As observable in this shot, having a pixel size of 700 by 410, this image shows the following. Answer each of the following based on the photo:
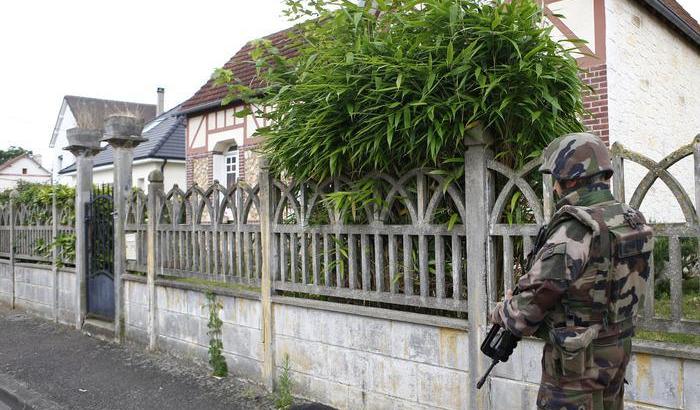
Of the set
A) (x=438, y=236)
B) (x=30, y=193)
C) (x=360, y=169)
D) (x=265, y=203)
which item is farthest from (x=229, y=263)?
(x=30, y=193)

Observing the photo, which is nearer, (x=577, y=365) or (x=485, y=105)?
(x=577, y=365)

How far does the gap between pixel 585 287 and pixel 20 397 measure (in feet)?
17.8

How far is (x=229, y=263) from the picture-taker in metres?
5.89

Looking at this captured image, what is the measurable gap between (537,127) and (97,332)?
22.4 feet

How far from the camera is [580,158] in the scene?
102 inches

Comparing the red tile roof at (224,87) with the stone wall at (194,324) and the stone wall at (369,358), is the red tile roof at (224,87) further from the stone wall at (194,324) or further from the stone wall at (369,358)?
the stone wall at (369,358)

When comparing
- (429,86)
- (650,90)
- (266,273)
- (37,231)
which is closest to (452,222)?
(429,86)

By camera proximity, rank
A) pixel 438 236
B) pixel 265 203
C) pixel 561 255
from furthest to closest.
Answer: pixel 265 203 < pixel 438 236 < pixel 561 255

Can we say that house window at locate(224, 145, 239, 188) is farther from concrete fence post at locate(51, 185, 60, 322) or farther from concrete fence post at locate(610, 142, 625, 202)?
concrete fence post at locate(610, 142, 625, 202)

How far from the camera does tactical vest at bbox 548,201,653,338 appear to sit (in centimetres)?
248

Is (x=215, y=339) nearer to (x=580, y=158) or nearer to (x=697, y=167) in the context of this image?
(x=580, y=158)

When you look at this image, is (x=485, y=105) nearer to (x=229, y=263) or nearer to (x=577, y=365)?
(x=577, y=365)

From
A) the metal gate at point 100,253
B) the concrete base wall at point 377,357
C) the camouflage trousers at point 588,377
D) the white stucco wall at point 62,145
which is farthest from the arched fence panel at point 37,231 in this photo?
the white stucco wall at point 62,145

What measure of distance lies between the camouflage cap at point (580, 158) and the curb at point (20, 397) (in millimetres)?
4848
